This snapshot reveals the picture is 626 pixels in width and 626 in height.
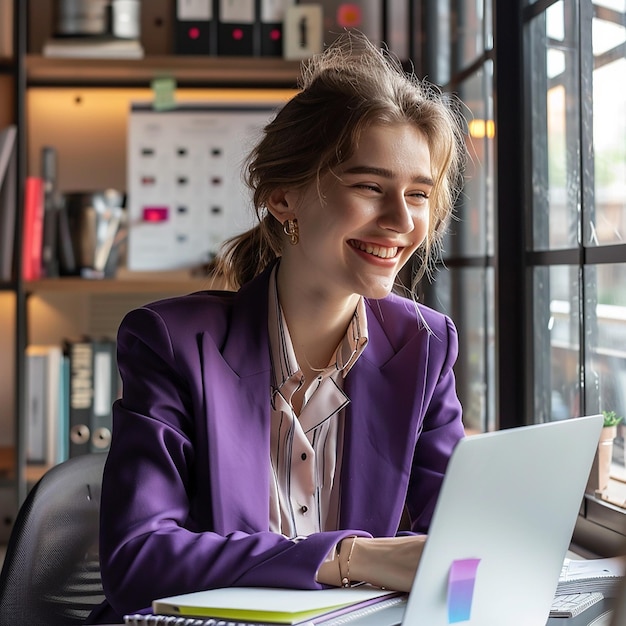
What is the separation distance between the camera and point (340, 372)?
1.37m

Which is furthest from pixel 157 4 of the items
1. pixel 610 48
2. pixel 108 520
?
pixel 108 520

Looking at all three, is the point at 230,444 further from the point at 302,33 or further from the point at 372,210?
the point at 302,33

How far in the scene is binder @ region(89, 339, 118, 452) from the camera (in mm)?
2854

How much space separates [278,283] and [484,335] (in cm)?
101

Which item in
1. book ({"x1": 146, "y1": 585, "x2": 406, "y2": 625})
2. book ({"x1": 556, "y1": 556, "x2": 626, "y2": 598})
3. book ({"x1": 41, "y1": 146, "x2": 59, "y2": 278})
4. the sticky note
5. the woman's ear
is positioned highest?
the sticky note

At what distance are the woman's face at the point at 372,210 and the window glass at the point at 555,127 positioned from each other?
0.60m

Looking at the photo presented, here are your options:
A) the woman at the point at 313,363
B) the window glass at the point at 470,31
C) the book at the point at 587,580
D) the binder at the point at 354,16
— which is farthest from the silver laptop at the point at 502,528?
the binder at the point at 354,16

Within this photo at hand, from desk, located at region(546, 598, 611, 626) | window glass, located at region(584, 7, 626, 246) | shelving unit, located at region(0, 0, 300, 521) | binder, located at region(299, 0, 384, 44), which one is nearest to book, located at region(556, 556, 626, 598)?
desk, located at region(546, 598, 611, 626)

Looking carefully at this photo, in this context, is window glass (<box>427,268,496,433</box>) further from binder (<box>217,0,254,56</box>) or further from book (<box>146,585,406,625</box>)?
book (<box>146,585,406,625</box>)

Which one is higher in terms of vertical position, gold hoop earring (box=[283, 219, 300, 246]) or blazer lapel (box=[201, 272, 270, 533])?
gold hoop earring (box=[283, 219, 300, 246])

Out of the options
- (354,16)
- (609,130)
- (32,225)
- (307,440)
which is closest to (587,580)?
(307,440)

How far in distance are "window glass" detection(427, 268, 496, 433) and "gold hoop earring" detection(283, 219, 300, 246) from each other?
891 millimetres

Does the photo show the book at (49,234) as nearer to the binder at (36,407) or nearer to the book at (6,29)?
the binder at (36,407)

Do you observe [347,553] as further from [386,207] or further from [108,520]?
[386,207]
